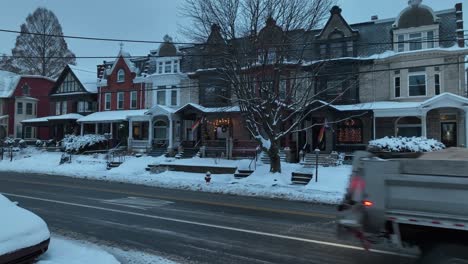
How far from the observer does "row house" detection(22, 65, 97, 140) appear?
4503 cm

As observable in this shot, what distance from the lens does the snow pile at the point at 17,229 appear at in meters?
5.49

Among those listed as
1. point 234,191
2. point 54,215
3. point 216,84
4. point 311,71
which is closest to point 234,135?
point 216,84

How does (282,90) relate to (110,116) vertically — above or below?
above

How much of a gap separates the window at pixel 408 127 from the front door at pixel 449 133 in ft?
4.87

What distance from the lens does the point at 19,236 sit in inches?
224

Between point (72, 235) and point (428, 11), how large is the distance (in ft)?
91.7

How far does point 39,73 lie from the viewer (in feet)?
198

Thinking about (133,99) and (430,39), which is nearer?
(430,39)

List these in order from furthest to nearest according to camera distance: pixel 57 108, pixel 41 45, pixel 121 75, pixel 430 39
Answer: pixel 41 45
pixel 57 108
pixel 121 75
pixel 430 39

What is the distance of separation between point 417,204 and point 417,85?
25.5m

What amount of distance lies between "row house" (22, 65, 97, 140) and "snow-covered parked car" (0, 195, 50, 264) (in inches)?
1572

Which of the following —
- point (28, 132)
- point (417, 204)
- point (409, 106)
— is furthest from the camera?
point (28, 132)

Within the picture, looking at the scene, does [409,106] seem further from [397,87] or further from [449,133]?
[449,133]

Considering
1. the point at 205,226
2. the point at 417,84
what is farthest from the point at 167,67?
the point at 205,226
